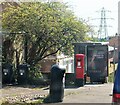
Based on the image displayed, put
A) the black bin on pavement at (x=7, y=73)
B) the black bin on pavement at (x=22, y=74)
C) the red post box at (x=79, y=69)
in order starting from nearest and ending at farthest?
the red post box at (x=79, y=69) → the black bin on pavement at (x=7, y=73) → the black bin on pavement at (x=22, y=74)

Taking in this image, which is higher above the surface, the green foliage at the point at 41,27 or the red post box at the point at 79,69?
the green foliage at the point at 41,27

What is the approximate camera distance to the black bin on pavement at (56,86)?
11.5 meters

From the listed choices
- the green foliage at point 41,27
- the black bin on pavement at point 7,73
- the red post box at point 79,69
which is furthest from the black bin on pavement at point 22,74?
the red post box at point 79,69

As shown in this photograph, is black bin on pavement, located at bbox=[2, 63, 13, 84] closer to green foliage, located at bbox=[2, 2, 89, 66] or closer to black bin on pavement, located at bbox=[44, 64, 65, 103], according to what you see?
green foliage, located at bbox=[2, 2, 89, 66]

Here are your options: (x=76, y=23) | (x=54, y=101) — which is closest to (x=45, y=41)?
(x=76, y=23)

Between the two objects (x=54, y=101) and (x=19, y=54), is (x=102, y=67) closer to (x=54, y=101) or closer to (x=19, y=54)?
(x=19, y=54)

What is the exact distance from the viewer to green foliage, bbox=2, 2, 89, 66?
782 inches

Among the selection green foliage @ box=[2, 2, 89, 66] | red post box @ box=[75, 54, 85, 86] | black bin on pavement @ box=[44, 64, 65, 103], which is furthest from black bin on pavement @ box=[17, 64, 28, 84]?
black bin on pavement @ box=[44, 64, 65, 103]

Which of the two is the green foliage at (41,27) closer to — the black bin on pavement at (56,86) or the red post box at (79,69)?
the red post box at (79,69)

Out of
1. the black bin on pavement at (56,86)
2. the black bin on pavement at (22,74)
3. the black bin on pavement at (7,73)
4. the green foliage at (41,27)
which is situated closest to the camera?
the black bin on pavement at (56,86)

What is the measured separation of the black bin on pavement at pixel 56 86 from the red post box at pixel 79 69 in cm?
560

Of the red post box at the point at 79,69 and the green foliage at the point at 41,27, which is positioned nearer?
the red post box at the point at 79,69

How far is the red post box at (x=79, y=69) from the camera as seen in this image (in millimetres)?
17406

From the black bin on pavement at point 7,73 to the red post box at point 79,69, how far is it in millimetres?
3773
